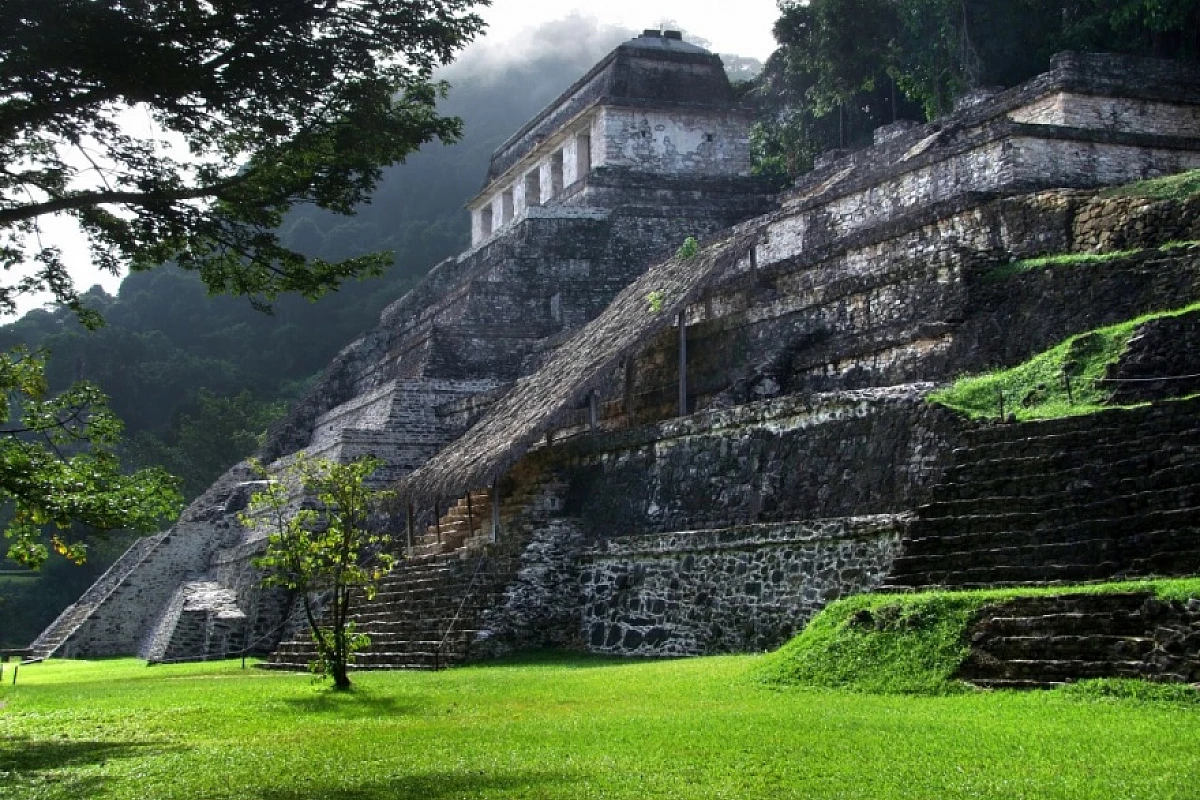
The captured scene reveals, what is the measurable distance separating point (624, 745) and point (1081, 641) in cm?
229

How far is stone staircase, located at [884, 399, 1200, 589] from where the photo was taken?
827 cm

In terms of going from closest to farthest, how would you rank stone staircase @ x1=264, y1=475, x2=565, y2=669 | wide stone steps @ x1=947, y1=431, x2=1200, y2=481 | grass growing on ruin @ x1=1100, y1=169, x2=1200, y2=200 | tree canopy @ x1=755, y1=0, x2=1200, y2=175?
wide stone steps @ x1=947, y1=431, x2=1200, y2=481 < grass growing on ruin @ x1=1100, y1=169, x2=1200, y2=200 < stone staircase @ x1=264, y1=475, x2=565, y2=669 < tree canopy @ x1=755, y1=0, x2=1200, y2=175

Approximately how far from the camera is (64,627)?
2178 centimetres

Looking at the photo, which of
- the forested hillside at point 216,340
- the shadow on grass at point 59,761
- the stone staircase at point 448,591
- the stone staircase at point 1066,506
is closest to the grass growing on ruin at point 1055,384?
the stone staircase at point 1066,506

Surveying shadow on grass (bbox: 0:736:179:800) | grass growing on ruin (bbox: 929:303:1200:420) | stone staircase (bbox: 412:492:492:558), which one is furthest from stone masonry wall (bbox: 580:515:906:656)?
shadow on grass (bbox: 0:736:179:800)

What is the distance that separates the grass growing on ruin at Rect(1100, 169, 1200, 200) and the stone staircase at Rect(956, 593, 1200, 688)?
550cm

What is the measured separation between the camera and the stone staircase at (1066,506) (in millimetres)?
8266

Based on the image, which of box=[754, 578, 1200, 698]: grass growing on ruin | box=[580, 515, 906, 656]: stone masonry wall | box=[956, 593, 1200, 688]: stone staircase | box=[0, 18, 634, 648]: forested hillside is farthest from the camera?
box=[0, 18, 634, 648]: forested hillside

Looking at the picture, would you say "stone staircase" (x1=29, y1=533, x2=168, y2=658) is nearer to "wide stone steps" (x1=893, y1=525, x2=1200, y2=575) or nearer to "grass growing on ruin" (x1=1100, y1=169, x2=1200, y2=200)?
"grass growing on ruin" (x1=1100, y1=169, x2=1200, y2=200)

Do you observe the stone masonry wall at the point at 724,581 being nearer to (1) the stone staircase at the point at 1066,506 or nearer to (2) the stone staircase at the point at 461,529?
(1) the stone staircase at the point at 1066,506

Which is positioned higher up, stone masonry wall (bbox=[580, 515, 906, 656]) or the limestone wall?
the limestone wall

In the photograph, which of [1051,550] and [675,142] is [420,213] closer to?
[675,142]

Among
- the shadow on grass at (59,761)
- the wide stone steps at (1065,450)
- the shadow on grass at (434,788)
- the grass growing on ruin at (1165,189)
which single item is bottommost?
the shadow on grass at (59,761)

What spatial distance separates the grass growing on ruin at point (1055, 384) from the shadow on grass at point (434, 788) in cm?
483
